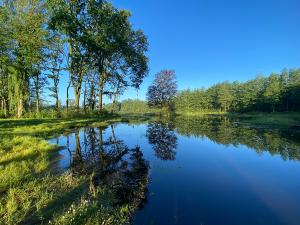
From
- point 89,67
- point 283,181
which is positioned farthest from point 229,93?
point 283,181

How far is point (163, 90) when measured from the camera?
76500 mm

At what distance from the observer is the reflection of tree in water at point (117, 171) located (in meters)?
6.35

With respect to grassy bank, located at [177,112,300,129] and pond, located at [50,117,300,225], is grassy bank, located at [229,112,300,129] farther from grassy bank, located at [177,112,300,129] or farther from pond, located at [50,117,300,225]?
pond, located at [50,117,300,225]

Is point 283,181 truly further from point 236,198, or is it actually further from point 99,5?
point 99,5

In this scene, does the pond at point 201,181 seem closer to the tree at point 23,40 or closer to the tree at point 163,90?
the tree at point 23,40

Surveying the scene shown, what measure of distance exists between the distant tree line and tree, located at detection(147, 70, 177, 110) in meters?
33.0

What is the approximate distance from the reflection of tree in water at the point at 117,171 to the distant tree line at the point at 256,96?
7289cm

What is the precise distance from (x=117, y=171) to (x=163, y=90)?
6901 cm

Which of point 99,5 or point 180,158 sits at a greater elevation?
point 99,5

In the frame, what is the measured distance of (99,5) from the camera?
3328 cm

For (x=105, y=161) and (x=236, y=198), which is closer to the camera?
(x=236, y=198)

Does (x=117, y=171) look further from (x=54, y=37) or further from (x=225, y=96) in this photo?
(x=225, y=96)

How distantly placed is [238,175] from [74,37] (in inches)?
1170

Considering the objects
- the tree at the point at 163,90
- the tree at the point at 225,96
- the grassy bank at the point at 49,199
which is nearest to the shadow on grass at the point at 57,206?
the grassy bank at the point at 49,199
